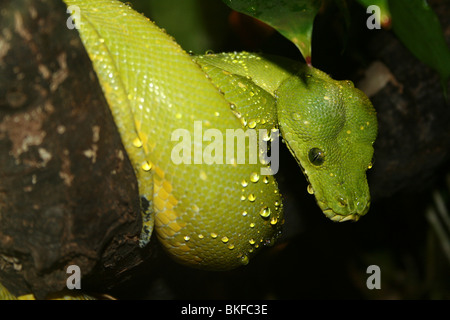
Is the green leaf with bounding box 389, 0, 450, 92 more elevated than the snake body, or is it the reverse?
the green leaf with bounding box 389, 0, 450, 92

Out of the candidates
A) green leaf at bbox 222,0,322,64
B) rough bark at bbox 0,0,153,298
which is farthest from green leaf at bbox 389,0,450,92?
rough bark at bbox 0,0,153,298

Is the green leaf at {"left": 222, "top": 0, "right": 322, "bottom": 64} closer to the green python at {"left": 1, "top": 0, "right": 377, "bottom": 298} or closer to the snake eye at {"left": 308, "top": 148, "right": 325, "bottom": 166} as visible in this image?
the green python at {"left": 1, "top": 0, "right": 377, "bottom": 298}

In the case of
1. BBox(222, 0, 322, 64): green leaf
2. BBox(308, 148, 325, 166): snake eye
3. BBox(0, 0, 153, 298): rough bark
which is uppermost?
BBox(222, 0, 322, 64): green leaf

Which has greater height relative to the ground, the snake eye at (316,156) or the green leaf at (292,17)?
the green leaf at (292,17)

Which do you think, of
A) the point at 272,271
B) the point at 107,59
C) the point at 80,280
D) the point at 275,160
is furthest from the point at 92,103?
the point at 272,271

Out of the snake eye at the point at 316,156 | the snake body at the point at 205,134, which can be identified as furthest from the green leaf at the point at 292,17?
the snake eye at the point at 316,156

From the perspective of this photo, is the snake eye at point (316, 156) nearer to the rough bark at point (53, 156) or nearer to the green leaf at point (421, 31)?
the green leaf at point (421, 31)

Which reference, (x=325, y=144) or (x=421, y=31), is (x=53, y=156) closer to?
(x=325, y=144)
